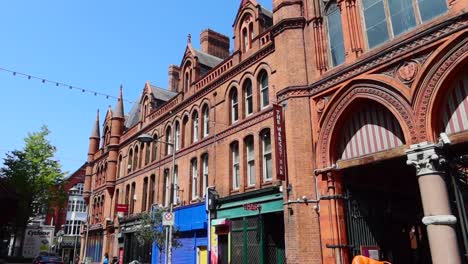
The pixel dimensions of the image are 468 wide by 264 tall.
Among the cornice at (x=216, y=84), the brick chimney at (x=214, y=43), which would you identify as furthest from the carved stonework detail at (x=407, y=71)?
the brick chimney at (x=214, y=43)

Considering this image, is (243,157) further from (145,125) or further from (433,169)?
(145,125)

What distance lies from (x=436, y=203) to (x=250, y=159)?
9.28m

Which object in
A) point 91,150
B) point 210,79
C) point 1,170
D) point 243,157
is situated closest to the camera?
point 243,157

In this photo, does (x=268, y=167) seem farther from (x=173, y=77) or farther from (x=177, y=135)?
(x=173, y=77)

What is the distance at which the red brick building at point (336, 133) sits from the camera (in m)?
10.6

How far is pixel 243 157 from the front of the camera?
18.3 metres

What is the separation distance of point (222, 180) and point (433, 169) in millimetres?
10929

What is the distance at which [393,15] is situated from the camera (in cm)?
1268

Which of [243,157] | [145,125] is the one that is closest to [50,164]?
[145,125]

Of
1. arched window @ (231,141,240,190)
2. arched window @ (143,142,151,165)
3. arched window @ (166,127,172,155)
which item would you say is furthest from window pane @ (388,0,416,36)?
arched window @ (143,142,151,165)

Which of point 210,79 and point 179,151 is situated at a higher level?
point 210,79

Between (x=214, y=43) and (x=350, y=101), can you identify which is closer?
(x=350, y=101)

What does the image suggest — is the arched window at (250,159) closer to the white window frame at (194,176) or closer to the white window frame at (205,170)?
the white window frame at (205,170)

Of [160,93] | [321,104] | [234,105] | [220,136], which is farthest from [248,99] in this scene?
[160,93]
